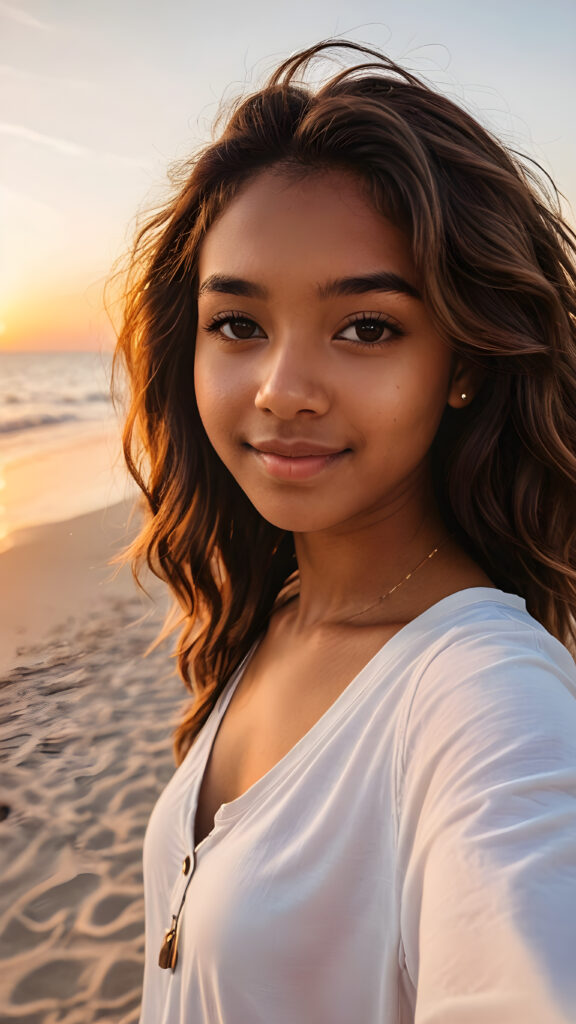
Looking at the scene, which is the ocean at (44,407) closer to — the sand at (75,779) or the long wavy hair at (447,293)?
the sand at (75,779)

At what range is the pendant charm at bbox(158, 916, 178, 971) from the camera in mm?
1484

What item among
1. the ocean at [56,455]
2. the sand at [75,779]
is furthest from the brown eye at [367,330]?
the sand at [75,779]

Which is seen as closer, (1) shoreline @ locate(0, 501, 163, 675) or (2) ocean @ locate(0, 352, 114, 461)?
(1) shoreline @ locate(0, 501, 163, 675)

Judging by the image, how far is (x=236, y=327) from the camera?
1607 millimetres

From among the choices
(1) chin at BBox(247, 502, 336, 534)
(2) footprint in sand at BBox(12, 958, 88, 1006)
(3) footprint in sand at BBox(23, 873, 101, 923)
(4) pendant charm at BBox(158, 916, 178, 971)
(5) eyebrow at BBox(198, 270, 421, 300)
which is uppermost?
(5) eyebrow at BBox(198, 270, 421, 300)

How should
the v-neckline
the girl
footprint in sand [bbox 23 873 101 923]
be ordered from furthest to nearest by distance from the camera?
1. footprint in sand [bbox 23 873 101 923]
2. the v-neckline
3. the girl

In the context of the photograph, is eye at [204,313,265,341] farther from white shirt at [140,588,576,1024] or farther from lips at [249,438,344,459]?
white shirt at [140,588,576,1024]

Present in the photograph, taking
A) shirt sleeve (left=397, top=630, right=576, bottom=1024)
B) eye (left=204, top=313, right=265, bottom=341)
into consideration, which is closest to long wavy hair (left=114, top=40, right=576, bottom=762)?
eye (left=204, top=313, right=265, bottom=341)

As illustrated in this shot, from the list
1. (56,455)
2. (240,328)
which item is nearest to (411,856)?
(240,328)

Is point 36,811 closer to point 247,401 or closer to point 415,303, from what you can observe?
point 247,401

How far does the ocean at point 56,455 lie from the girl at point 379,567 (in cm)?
A: 173

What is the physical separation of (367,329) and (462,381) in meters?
0.26

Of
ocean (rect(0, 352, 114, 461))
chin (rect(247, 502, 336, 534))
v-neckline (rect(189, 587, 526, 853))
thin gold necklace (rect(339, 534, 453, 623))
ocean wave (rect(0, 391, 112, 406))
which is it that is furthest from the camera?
ocean wave (rect(0, 391, 112, 406))

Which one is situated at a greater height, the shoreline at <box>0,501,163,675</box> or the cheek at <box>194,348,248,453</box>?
the cheek at <box>194,348,248,453</box>
